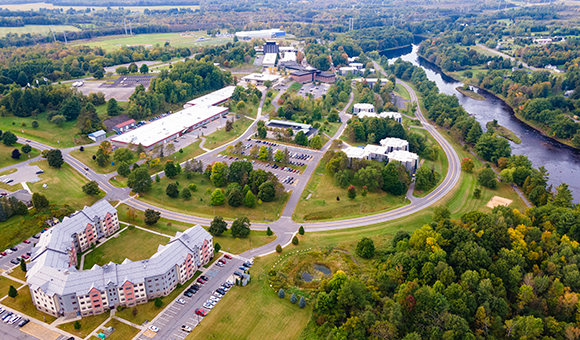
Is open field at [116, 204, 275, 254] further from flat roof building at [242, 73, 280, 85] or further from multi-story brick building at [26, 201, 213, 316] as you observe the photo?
flat roof building at [242, 73, 280, 85]

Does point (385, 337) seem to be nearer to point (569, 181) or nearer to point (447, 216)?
point (447, 216)

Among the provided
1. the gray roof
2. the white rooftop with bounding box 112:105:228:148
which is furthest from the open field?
the white rooftop with bounding box 112:105:228:148

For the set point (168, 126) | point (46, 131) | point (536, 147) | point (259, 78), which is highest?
point (259, 78)

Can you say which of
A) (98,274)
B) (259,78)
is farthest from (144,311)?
(259,78)

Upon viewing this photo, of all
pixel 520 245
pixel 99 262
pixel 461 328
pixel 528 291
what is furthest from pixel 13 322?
pixel 520 245

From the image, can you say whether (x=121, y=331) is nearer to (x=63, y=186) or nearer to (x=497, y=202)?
(x=63, y=186)
